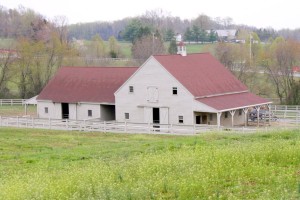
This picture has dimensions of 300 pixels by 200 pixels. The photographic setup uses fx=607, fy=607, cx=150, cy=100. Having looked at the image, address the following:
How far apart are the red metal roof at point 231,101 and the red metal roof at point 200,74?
1.66ft

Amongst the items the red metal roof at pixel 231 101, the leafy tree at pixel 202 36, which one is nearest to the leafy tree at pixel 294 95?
the red metal roof at pixel 231 101

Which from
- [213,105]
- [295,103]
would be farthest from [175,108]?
[295,103]

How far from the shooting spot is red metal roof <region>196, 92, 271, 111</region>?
4131cm

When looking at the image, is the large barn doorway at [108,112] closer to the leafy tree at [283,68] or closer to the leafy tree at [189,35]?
the leafy tree at [283,68]

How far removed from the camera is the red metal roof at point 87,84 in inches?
1871

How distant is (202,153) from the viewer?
17062mm

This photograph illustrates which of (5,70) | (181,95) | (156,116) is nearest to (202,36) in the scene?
(5,70)

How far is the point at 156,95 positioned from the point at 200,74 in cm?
375

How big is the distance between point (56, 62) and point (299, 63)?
32.5 meters

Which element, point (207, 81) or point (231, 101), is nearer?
point (231, 101)

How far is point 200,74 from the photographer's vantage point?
147ft

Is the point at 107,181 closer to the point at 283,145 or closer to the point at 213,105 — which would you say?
the point at 283,145

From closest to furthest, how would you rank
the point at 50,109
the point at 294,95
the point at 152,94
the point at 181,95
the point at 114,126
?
the point at 114,126 < the point at 181,95 < the point at 152,94 < the point at 50,109 < the point at 294,95

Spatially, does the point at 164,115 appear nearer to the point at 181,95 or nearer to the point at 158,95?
the point at 158,95
